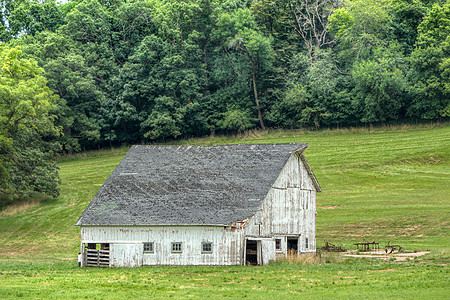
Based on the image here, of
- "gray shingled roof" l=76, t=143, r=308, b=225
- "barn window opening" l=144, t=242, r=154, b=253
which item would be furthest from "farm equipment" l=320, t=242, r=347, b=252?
"barn window opening" l=144, t=242, r=154, b=253

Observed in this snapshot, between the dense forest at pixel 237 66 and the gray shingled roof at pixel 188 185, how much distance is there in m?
37.1

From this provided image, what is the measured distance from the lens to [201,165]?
125 feet

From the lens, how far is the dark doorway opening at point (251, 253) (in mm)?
35531

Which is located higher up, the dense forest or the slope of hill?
the dense forest

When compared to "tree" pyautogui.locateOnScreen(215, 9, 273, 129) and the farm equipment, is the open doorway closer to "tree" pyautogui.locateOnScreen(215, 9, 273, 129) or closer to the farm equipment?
the farm equipment

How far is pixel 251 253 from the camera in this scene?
1399 inches

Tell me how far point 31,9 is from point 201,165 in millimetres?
68312

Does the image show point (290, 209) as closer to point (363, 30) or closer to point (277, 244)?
point (277, 244)

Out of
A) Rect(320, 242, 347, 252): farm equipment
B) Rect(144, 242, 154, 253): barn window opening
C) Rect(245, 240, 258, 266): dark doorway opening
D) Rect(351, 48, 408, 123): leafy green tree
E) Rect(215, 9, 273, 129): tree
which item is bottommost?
Rect(320, 242, 347, 252): farm equipment

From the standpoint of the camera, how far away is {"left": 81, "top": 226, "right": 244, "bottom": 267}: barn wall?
33750 millimetres

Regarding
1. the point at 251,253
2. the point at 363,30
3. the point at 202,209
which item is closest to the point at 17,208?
the point at 202,209

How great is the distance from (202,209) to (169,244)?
2.61 m

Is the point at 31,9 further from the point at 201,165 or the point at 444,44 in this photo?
the point at 201,165

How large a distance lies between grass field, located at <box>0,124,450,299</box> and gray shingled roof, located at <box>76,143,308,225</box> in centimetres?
323
